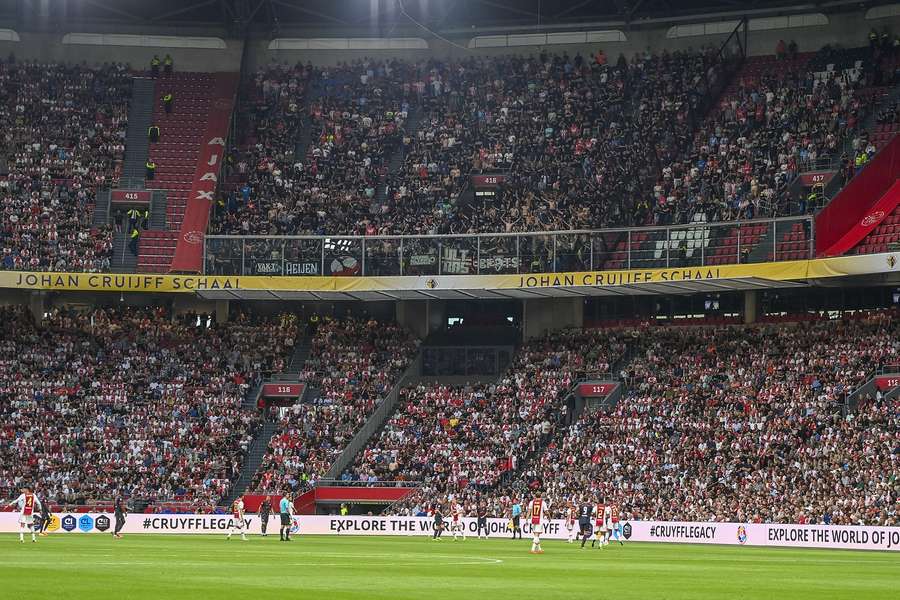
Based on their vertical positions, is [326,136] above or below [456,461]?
above

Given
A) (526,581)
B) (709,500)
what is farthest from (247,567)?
(709,500)

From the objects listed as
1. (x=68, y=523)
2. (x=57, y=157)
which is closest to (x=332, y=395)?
(x=68, y=523)

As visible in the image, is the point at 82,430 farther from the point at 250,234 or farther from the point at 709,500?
the point at 709,500

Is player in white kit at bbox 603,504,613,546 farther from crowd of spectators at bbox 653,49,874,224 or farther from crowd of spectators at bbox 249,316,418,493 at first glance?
crowd of spectators at bbox 653,49,874,224

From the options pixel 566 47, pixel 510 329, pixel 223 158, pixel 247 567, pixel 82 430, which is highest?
pixel 566 47

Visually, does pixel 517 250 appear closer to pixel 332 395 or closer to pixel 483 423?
pixel 483 423

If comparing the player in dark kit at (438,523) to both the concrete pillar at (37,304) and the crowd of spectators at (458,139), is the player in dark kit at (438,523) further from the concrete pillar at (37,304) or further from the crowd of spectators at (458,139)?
the concrete pillar at (37,304)

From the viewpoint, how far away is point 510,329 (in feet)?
257

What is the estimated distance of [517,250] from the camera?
71750 mm

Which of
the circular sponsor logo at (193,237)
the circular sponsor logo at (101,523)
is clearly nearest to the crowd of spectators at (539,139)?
the circular sponsor logo at (193,237)

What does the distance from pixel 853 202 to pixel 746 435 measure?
12730 millimetres

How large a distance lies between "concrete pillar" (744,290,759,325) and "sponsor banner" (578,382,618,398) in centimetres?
731

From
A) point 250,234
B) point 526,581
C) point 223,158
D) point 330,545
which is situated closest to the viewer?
point 526,581

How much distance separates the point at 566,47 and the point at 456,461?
1148 inches
